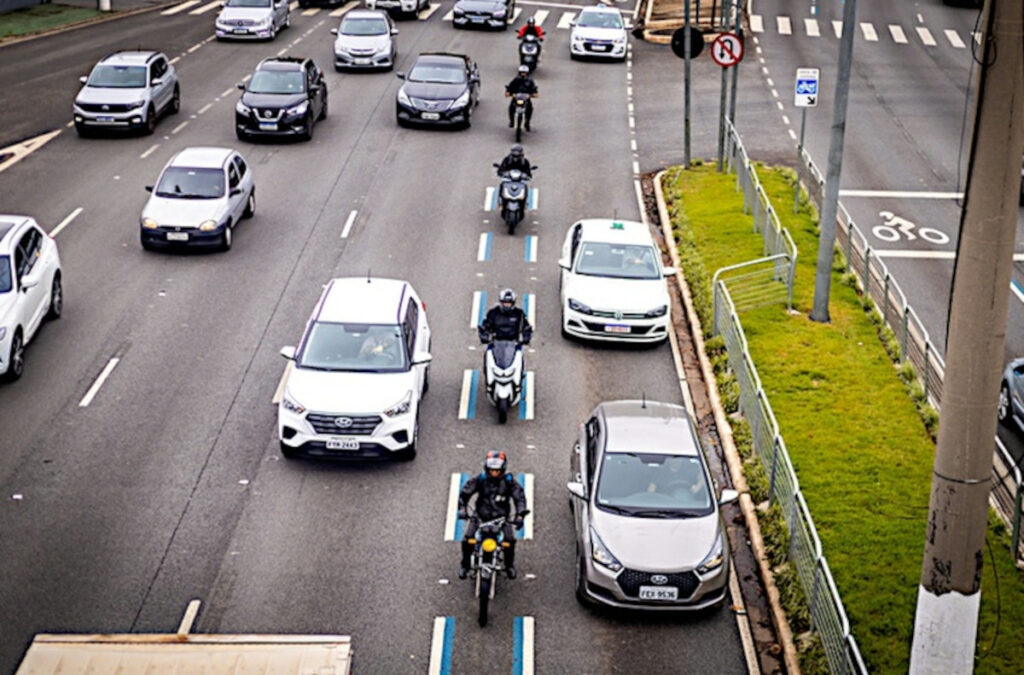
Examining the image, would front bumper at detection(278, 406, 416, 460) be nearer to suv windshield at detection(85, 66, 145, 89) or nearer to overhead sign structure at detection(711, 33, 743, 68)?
overhead sign structure at detection(711, 33, 743, 68)

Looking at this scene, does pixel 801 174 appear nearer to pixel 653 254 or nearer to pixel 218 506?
pixel 653 254

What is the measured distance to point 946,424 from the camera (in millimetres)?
11727

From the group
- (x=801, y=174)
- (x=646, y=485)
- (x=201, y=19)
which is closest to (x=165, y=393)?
(x=646, y=485)

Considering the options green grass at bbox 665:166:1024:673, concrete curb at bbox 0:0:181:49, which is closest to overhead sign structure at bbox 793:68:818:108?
green grass at bbox 665:166:1024:673

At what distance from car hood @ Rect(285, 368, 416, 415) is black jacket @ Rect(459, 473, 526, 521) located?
360 cm

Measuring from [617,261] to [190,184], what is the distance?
9103 mm

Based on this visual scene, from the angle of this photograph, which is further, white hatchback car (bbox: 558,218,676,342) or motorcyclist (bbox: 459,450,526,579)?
white hatchback car (bbox: 558,218,676,342)

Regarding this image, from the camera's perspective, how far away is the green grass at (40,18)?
181ft

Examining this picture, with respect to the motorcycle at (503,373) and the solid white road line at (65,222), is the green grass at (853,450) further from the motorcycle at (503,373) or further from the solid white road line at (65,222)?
the solid white road line at (65,222)

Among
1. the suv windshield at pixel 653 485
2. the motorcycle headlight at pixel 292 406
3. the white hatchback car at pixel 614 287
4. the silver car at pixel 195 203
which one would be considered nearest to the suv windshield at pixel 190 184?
the silver car at pixel 195 203

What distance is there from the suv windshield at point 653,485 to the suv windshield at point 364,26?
3274 cm

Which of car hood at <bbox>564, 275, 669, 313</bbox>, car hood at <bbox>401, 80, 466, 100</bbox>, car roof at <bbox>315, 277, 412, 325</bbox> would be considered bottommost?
car hood at <bbox>401, 80, 466, 100</bbox>

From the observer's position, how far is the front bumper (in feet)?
65.2

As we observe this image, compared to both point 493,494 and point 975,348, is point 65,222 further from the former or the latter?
point 975,348
